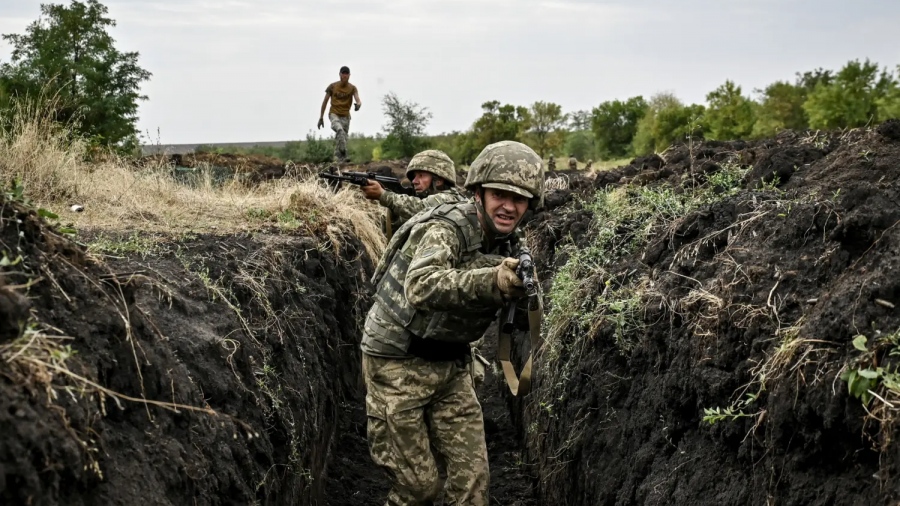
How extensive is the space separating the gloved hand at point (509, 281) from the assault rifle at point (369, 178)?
4678mm

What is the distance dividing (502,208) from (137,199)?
18.7 ft

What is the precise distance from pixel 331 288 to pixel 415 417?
10.9 feet

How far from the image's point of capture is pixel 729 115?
57.2 ft

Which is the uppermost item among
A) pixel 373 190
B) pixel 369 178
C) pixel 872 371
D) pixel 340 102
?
pixel 340 102

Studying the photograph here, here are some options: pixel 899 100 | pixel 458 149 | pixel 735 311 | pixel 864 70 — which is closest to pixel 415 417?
pixel 735 311

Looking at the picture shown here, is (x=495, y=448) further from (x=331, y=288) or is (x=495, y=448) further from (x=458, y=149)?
(x=458, y=149)

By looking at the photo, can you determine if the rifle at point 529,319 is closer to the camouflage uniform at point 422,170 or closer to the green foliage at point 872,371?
the green foliage at point 872,371

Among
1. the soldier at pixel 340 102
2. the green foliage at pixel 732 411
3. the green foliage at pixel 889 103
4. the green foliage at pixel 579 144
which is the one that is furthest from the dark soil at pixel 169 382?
the green foliage at pixel 579 144

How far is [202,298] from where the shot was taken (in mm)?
5121

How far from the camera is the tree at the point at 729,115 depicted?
17.0m

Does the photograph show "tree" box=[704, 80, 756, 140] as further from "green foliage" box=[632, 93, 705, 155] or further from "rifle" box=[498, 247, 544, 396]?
"rifle" box=[498, 247, 544, 396]

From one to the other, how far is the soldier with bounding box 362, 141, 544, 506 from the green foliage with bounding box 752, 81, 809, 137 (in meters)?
A: 12.4

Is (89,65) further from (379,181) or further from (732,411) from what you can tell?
(732,411)

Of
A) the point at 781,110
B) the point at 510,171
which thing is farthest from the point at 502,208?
the point at 781,110
